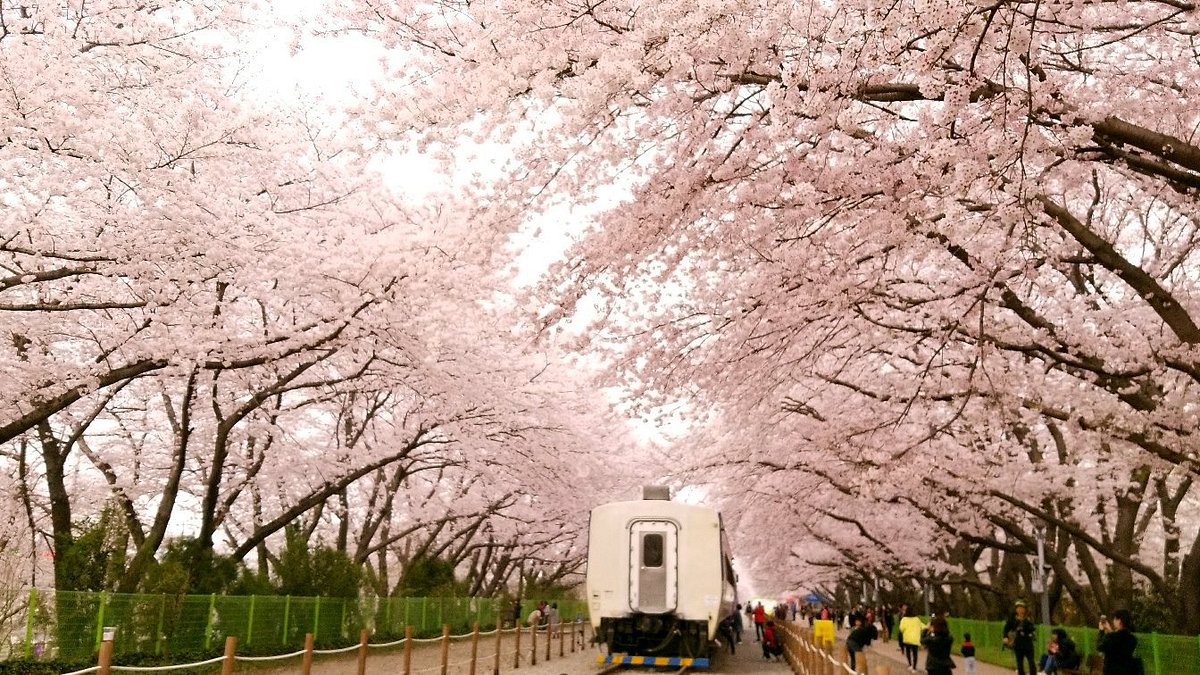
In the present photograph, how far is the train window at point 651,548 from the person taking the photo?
16625 mm

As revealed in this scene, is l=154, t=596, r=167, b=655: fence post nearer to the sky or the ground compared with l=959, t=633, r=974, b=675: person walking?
nearer to the sky

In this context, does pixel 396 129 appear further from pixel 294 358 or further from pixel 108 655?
pixel 294 358

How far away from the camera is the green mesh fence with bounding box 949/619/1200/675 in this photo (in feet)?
43.3

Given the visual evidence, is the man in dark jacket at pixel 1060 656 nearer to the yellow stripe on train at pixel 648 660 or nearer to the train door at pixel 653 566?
the yellow stripe on train at pixel 648 660

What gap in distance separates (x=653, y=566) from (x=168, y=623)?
8.26 metres

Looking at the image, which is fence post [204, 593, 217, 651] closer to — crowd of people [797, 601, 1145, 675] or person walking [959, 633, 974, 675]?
crowd of people [797, 601, 1145, 675]

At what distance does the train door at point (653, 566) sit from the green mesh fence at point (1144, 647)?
774cm

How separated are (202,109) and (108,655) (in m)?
7.33

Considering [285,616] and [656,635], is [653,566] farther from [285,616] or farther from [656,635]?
[285,616]

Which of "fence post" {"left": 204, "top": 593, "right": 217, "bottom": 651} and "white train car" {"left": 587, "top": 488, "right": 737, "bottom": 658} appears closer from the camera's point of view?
"fence post" {"left": 204, "top": 593, "right": 217, "bottom": 651}

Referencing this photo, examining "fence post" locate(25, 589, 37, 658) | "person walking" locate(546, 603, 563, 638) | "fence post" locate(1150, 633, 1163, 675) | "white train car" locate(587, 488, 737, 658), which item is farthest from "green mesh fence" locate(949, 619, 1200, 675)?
"fence post" locate(25, 589, 37, 658)

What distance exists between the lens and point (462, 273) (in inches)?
549

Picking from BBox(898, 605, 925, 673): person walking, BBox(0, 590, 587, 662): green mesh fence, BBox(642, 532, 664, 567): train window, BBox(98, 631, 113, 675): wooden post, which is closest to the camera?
BBox(98, 631, 113, 675): wooden post

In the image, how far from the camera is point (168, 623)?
14.4m
